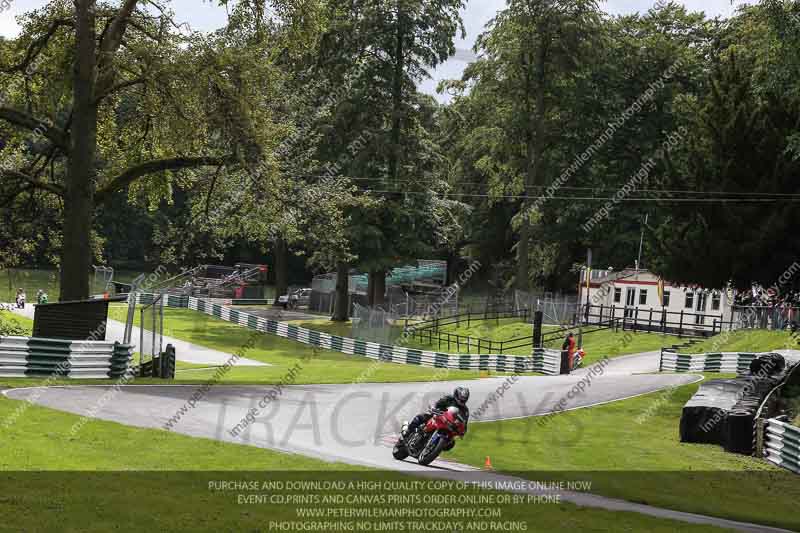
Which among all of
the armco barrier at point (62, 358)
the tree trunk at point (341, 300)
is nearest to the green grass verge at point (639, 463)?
the armco barrier at point (62, 358)

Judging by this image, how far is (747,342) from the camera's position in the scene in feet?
136

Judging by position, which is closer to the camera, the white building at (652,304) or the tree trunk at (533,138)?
the white building at (652,304)

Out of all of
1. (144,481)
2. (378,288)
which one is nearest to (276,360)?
(378,288)

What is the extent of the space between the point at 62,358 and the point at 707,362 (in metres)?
25.7

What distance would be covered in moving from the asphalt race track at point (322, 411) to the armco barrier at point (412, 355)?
10.0m

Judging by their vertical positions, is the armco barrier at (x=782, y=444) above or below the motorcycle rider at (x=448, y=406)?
below

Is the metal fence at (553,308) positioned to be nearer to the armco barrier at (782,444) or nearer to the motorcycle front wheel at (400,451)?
the armco barrier at (782,444)

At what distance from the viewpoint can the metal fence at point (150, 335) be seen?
2405 centimetres

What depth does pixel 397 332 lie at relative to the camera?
5041 cm

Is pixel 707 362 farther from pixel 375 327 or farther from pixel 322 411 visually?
pixel 322 411

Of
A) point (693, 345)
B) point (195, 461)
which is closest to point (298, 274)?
point (693, 345)

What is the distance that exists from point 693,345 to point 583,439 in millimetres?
24872

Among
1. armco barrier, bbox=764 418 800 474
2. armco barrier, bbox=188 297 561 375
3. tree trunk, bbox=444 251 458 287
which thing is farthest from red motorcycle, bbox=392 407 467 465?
tree trunk, bbox=444 251 458 287

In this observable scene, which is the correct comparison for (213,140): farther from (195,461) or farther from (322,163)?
(322,163)
